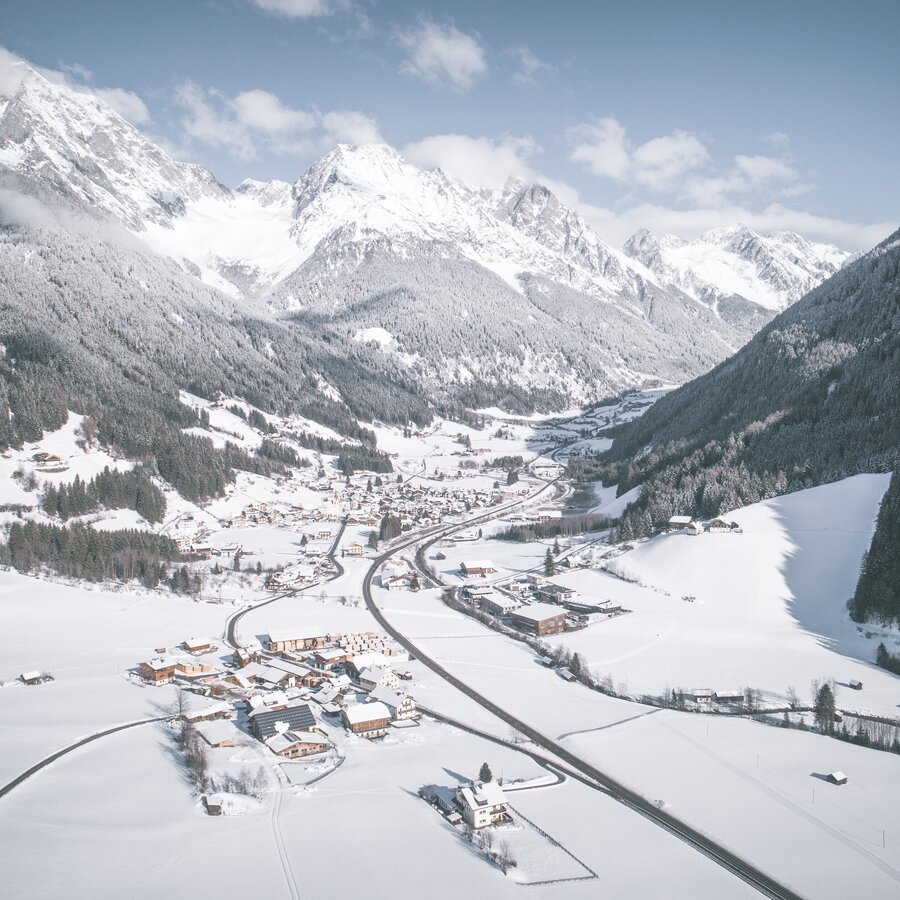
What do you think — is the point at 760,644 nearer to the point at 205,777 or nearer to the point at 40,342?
the point at 205,777

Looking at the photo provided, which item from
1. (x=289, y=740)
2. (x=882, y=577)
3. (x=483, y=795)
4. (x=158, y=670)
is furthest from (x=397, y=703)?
(x=882, y=577)

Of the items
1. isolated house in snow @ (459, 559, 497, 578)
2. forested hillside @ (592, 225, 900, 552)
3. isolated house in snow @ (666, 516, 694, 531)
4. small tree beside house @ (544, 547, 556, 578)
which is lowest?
isolated house in snow @ (459, 559, 497, 578)

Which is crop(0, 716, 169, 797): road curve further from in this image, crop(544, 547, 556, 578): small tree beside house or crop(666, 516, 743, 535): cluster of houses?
crop(666, 516, 743, 535): cluster of houses

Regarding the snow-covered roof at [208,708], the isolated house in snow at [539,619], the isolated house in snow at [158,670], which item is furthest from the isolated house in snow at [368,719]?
the isolated house in snow at [539,619]

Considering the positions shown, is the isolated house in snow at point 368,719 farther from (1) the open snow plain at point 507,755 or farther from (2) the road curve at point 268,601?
(2) the road curve at point 268,601

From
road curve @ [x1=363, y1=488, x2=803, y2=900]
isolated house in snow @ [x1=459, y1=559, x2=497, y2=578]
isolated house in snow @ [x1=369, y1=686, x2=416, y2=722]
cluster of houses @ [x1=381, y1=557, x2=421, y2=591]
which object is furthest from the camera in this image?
isolated house in snow @ [x1=459, y1=559, x2=497, y2=578]

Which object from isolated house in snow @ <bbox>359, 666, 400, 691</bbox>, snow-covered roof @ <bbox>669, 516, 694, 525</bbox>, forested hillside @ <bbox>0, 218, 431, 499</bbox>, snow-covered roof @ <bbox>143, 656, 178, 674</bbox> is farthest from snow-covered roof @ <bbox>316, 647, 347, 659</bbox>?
forested hillside @ <bbox>0, 218, 431, 499</bbox>
